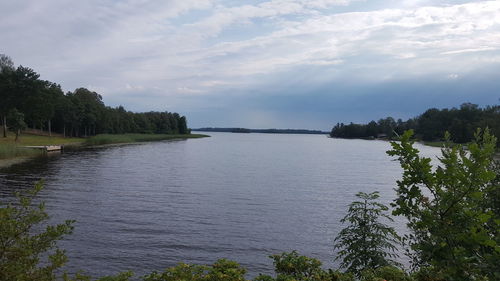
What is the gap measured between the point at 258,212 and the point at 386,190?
17.2 metres

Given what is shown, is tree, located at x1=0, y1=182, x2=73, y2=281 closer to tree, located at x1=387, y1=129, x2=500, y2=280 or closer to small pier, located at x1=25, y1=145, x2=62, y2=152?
tree, located at x1=387, y1=129, x2=500, y2=280

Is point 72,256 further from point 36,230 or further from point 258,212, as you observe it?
point 258,212

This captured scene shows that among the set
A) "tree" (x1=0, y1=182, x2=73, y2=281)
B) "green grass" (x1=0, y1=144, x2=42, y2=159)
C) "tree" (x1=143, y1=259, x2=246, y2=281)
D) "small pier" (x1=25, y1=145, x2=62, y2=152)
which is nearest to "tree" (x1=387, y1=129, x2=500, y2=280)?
"tree" (x1=143, y1=259, x2=246, y2=281)

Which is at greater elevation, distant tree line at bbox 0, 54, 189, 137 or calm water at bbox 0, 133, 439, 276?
distant tree line at bbox 0, 54, 189, 137

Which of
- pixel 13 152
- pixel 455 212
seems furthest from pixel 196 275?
pixel 13 152

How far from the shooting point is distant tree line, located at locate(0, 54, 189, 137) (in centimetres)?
8706

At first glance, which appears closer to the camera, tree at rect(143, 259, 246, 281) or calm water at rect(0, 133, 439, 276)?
tree at rect(143, 259, 246, 281)

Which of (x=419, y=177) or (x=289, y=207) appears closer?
(x=419, y=177)

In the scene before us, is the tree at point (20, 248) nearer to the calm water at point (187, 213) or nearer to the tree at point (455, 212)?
the tree at point (455, 212)

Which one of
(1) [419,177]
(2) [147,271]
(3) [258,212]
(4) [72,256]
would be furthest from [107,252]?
(1) [419,177]

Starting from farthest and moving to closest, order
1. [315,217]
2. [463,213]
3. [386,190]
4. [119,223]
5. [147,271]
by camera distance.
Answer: [386,190]
[315,217]
[119,223]
[147,271]
[463,213]

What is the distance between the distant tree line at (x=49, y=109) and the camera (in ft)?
286

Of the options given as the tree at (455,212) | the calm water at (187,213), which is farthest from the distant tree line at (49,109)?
the tree at (455,212)

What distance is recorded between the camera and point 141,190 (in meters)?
33.6
